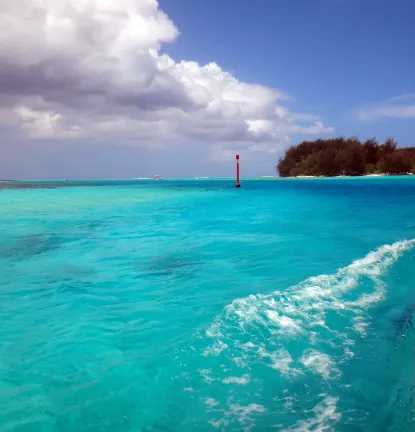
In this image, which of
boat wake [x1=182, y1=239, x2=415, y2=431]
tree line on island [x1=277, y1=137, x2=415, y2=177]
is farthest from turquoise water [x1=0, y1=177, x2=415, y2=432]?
tree line on island [x1=277, y1=137, x2=415, y2=177]

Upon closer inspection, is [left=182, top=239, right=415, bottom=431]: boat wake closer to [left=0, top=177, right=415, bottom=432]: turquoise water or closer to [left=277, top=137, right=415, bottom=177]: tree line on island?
[left=0, top=177, right=415, bottom=432]: turquoise water

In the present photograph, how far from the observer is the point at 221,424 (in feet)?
10.7

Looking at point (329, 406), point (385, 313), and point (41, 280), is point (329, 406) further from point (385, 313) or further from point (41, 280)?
point (41, 280)

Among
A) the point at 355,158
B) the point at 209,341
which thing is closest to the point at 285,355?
the point at 209,341

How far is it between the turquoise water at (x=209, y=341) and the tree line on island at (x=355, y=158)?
4399 inches

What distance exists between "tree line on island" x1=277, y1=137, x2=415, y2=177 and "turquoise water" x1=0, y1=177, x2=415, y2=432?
112 metres

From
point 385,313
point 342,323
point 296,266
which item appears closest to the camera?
point 342,323

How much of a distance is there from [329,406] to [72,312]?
14.9 ft

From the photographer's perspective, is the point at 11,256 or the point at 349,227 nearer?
the point at 11,256

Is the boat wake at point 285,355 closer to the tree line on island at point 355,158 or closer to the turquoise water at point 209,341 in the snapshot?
the turquoise water at point 209,341

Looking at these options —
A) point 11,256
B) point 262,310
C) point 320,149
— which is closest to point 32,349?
point 262,310

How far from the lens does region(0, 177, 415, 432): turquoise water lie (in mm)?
3438

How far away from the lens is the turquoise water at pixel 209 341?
135 inches

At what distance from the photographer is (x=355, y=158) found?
113 metres
